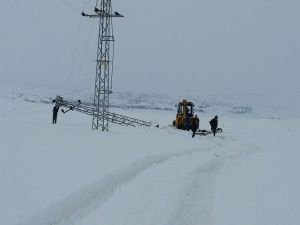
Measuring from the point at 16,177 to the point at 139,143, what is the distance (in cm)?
1180

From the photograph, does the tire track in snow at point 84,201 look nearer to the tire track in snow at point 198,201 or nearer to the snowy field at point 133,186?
the snowy field at point 133,186

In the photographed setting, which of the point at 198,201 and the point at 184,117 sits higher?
the point at 184,117

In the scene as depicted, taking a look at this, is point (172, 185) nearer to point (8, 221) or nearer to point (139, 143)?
point (8, 221)

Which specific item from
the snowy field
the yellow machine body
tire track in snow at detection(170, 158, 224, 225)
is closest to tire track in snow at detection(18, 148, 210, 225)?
the snowy field

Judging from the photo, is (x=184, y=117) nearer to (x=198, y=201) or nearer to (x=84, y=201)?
(x=198, y=201)

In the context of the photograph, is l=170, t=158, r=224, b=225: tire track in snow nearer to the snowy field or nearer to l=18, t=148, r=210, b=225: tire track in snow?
the snowy field

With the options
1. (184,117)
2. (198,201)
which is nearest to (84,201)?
(198,201)

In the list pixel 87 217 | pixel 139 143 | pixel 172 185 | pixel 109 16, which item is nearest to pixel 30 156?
pixel 172 185

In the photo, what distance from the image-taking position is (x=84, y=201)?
432 inches

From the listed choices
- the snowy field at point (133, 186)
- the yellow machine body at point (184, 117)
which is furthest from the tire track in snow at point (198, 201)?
→ the yellow machine body at point (184, 117)

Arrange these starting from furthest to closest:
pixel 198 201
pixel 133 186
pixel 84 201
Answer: pixel 133 186 → pixel 198 201 → pixel 84 201

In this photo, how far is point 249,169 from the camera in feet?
58.8

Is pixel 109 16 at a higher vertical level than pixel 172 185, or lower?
higher

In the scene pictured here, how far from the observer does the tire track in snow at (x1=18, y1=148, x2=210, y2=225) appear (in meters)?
9.34
